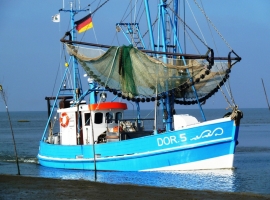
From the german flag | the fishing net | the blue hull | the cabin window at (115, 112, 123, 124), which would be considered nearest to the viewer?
the blue hull

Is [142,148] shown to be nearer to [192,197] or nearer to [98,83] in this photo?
[98,83]

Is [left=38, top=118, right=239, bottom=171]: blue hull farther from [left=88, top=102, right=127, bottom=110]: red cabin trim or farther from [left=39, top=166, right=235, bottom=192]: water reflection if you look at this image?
[left=88, top=102, right=127, bottom=110]: red cabin trim

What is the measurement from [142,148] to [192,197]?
7.40 metres

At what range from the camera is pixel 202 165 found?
19.8 metres

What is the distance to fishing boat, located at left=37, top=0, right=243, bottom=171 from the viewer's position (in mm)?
19594

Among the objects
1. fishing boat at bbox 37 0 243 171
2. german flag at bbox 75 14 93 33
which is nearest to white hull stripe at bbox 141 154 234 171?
fishing boat at bbox 37 0 243 171

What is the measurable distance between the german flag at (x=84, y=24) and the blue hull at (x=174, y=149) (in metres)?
5.50

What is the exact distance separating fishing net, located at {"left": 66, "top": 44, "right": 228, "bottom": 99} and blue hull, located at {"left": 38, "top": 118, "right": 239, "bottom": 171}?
5.75 ft

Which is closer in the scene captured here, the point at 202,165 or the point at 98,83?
the point at 202,165

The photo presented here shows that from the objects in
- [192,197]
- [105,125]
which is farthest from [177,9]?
[192,197]

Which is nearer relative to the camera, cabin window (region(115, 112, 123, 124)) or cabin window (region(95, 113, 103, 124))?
cabin window (region(95, 113, 103, 124))

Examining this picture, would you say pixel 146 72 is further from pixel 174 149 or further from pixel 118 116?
pixel 118 116

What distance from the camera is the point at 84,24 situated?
80.9ft

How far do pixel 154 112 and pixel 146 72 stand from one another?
1.52m
